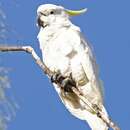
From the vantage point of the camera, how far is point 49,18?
3.50m

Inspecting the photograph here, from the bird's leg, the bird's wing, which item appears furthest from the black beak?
the bird's leg

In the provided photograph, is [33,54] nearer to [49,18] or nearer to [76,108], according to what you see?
[76,108]

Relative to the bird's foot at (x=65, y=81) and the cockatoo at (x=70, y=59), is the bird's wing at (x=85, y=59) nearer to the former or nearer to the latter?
the cockatoo at (x=70, y=59)

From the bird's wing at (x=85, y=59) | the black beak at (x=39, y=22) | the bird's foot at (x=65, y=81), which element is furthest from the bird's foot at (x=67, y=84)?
the black beak at (x=39, y=22)

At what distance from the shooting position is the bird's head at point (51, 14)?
136 inches

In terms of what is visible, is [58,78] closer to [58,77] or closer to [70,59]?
[58,77]

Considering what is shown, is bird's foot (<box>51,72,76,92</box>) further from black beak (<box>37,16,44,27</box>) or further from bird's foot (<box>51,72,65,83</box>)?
black beak (<box>37,16,44,27</box>)

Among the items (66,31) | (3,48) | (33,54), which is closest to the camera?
(3,48)

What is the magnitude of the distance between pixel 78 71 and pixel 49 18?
1.70ft

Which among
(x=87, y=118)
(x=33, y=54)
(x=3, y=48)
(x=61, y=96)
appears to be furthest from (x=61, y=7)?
(x=3, y=48)

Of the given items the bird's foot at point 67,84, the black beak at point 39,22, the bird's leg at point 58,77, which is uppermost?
the black beak at point 39,22

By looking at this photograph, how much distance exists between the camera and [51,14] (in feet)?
11.6

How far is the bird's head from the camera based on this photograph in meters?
3.46

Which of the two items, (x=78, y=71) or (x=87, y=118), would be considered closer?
(x=87, y=118)
